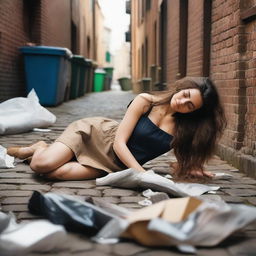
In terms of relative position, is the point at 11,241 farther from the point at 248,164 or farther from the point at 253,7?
the point at 253,7

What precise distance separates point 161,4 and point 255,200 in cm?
1058

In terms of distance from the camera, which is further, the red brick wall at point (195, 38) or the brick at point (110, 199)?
the red brick wall at point (195, 38)

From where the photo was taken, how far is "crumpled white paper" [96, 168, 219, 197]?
323 centimetres

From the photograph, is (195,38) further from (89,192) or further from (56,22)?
(56,22)

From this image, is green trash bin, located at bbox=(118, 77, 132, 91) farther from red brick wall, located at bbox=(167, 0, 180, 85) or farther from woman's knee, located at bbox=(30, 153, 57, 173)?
woman's knee, located at bbox=(30, 153, 57, 173)

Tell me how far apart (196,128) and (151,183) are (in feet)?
1.99

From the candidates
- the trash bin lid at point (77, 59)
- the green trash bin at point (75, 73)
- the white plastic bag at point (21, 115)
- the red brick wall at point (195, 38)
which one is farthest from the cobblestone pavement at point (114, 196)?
the green trash bin at point (75, 73)

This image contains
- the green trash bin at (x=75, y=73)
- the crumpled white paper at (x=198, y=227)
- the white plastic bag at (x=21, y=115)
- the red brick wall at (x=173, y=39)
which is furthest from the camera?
the green trash bin at (x=75, y=73)

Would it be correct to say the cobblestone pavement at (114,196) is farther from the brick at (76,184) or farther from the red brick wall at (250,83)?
the red brick wall at (250,83)

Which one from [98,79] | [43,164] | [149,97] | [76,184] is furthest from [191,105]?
[98,79]

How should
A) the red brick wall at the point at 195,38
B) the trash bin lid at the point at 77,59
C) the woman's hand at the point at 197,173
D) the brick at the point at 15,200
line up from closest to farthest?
the brick at the point at 15,200 < the woman's hand at the point at 197,173 < the red brick wall at the point at 195,38 < the trash bin lid at the point at 77,59

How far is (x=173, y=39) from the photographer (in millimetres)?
10289

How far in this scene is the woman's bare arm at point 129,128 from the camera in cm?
361

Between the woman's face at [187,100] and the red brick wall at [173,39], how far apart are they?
6.12 meters
